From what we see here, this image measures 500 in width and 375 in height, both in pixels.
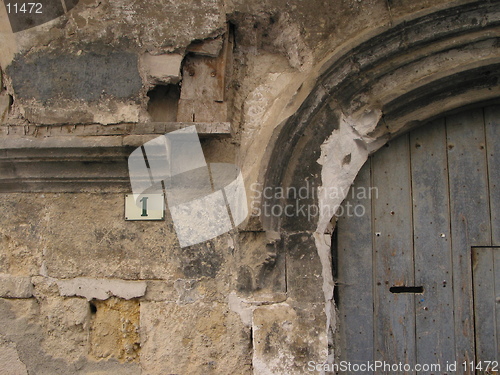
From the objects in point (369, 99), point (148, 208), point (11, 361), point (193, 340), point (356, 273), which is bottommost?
point (11, 361)

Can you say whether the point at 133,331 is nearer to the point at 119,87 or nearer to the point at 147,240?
the point at 147,240

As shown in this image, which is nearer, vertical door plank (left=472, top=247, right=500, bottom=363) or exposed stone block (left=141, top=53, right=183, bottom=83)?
exposed stone block (left=141, top=53, right=183, bottom=83)

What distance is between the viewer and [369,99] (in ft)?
6.91

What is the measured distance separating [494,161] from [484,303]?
26.7 inches

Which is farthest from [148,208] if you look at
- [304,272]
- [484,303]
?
[484,303]

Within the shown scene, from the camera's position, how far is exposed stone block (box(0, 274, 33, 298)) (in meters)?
2.13

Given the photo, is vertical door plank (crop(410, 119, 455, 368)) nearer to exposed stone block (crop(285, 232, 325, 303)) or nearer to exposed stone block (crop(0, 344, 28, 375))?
exposed stone block (crop(285, 232, 325, 303))

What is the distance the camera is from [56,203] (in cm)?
217

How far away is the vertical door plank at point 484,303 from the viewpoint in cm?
216

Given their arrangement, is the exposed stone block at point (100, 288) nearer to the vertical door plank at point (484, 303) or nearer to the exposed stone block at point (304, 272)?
the exposed stone block at point (304, 272)

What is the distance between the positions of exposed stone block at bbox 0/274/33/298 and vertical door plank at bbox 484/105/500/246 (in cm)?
219

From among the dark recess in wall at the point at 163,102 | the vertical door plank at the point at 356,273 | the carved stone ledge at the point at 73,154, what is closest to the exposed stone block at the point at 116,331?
the carved stone ledge at the point at 73,154

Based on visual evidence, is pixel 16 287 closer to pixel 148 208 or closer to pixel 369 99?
pixel 148 208

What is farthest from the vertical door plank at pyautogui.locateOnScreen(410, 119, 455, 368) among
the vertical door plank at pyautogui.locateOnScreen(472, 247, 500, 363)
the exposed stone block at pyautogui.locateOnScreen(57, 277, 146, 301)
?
the exposed stone block at pyautogui.locateOnScreen(57, 277, 146, 301)
